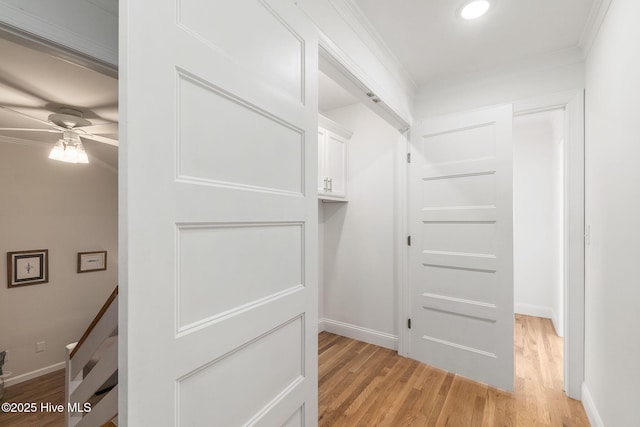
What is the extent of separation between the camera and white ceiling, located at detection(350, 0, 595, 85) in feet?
5.45

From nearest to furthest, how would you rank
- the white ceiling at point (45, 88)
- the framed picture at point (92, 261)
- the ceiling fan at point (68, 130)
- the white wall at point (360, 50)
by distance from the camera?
1. the white wall at point (360, 50)
2. the white ceiling at point (45, 88)
3. the ceiling fan at point (68, 130)
4. the framed picture at point (92, 261)

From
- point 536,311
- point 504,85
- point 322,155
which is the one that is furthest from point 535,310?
point 322,155

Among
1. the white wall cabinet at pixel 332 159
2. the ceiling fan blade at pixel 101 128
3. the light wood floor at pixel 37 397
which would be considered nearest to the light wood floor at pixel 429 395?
the white wall cabinet at pixel 332 159

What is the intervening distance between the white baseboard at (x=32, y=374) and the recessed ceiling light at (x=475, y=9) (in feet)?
16.9

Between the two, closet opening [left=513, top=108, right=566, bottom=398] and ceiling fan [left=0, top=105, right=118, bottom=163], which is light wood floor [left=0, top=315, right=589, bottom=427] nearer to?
closet opening [left=513, top=108, right=566, bottom=398]

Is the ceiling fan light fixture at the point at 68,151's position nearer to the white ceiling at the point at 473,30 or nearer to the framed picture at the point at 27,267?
the framed picture at the point at 27,267

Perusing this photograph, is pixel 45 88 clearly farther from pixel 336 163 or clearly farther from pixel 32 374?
pixel 32 374

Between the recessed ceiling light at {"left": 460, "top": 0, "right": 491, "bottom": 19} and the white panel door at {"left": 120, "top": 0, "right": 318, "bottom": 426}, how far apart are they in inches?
47.0

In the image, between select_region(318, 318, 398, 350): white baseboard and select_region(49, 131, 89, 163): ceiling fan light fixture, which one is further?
select_region(318, 318, 398, 350): white baseboard

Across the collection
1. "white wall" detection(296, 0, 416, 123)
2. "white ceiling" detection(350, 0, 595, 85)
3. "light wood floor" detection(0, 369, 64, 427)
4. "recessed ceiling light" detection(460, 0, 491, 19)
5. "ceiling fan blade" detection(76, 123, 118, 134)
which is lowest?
"light wood floor" detection(0, 369, 64, 427)

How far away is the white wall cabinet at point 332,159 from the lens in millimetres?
2795

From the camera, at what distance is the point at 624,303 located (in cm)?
127

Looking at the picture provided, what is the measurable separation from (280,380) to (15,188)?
151 inches

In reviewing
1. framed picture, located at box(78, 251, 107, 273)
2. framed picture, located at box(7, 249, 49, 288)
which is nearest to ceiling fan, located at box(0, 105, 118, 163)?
framed picture, located at box(7, 249, 49, 288)
